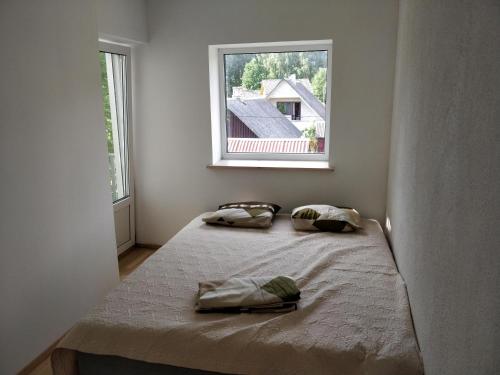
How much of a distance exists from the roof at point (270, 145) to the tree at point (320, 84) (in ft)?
1.22

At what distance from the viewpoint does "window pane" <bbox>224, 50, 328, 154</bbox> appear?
3.33 meters

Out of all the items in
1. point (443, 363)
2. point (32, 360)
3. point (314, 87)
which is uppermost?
point (314, 87)

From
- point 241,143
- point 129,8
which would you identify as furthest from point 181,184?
point 129,8

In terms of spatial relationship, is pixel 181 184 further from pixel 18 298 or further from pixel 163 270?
pixel 18 298

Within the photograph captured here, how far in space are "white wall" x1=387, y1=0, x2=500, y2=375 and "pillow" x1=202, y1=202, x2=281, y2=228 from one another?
1.22m

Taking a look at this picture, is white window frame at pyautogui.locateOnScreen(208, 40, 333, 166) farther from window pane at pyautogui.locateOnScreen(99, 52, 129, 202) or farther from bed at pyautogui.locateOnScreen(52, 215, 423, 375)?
bed at pyautogui.locateOnScreen(52, 215, 423, 375)

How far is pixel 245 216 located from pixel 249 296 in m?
1.19

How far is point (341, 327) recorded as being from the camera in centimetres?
172

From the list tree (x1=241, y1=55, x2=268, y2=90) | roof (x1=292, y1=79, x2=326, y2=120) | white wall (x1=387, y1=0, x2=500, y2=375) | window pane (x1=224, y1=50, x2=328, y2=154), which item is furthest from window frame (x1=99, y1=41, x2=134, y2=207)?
white wall (x1=387, y1=0, x2=500, y2=375)

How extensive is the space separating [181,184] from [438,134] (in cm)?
254

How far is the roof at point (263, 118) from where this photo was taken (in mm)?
3451

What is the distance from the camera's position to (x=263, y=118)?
348cm

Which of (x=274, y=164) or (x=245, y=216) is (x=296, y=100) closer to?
(x=274, y=164)

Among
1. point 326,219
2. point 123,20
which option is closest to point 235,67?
point 123,20
